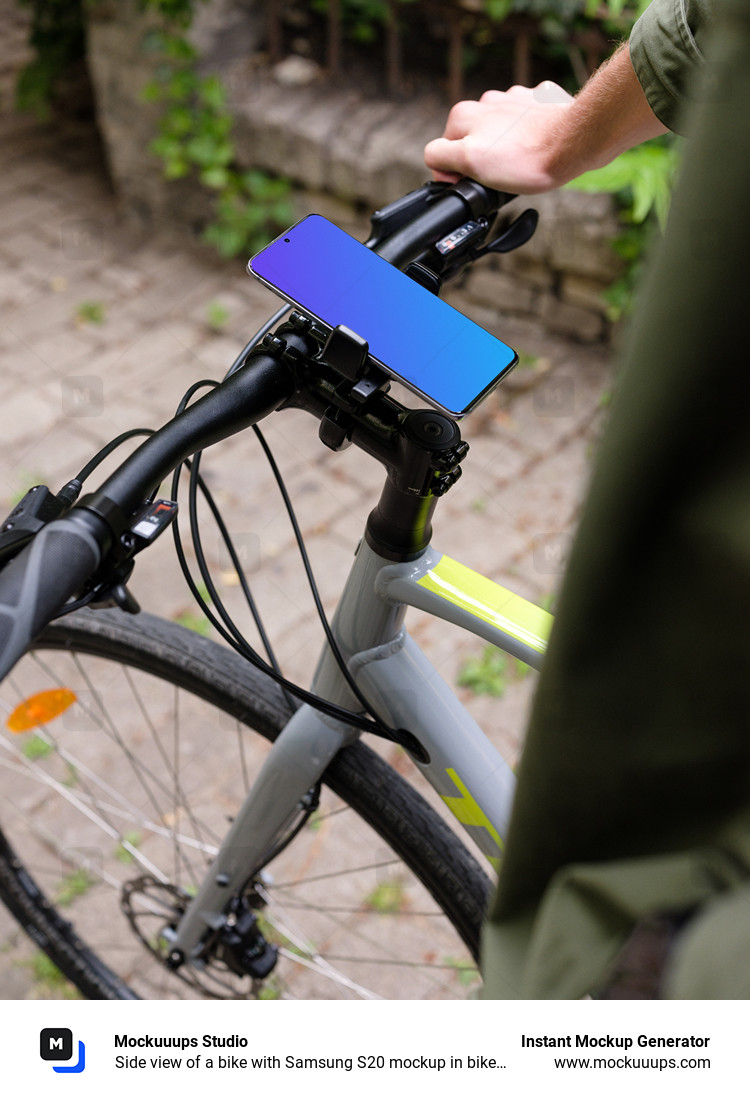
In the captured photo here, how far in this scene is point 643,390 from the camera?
390 mm

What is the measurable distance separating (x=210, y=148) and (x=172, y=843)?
9.04 feet

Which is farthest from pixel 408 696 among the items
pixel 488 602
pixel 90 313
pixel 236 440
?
pixel 90 313

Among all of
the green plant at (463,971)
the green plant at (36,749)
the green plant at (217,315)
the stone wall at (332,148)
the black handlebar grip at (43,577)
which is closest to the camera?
the black handlebar grip at (43,577)

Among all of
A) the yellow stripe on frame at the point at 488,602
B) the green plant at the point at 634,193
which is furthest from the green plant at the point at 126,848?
the green plant at the point at 634,193

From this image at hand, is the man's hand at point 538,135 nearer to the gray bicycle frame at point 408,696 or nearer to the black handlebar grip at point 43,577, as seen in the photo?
the gray bicycle frame at point 408,696

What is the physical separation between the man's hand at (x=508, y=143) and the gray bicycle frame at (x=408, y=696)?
480mm

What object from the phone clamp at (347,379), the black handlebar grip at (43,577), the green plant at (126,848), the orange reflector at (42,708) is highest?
the phone clamp at (347,379)

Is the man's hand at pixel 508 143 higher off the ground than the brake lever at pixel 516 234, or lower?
higher

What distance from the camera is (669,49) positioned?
101 centimetres

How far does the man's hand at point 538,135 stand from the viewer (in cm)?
112

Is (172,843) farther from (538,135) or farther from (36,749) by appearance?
(538,135)
